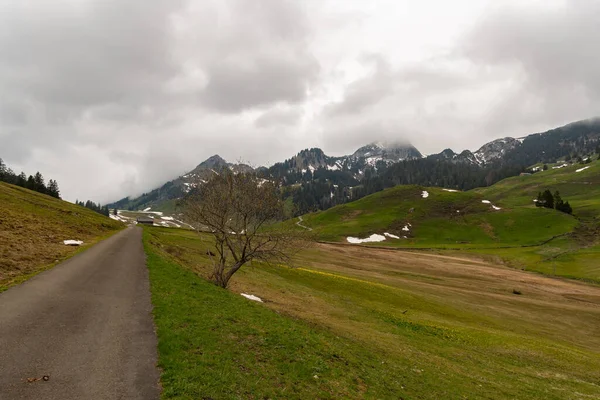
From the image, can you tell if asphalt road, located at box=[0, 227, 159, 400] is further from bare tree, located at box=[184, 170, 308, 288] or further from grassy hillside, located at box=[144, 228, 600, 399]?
bare tree, located at box=[184, 170, 308, 288]

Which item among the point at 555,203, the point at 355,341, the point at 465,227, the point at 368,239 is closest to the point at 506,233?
the point at 465,227

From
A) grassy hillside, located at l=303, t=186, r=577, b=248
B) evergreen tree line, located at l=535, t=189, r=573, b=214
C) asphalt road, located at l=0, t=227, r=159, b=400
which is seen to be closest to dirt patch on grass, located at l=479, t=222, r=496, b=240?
grassy hillside, located at l=303, t=186, r=577, b=248

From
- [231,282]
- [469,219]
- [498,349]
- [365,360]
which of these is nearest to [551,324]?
[498,349]

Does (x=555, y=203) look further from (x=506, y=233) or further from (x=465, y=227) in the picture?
(x=465, y=227)

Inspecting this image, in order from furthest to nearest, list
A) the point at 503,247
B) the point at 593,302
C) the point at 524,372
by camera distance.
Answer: the point at 503,247
the point at 593,302
the point at 524,372

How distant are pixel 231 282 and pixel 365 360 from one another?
A: 22525 mm

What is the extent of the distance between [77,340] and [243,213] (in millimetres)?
18319

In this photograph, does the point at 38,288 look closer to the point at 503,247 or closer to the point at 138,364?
the point at 138,364

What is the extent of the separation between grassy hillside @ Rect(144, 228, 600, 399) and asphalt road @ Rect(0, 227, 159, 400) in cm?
94

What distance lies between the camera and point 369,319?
106 ft

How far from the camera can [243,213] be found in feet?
102

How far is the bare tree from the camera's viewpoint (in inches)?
1211

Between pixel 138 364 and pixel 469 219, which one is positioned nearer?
pixel 138 364

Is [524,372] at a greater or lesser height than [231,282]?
lesser
